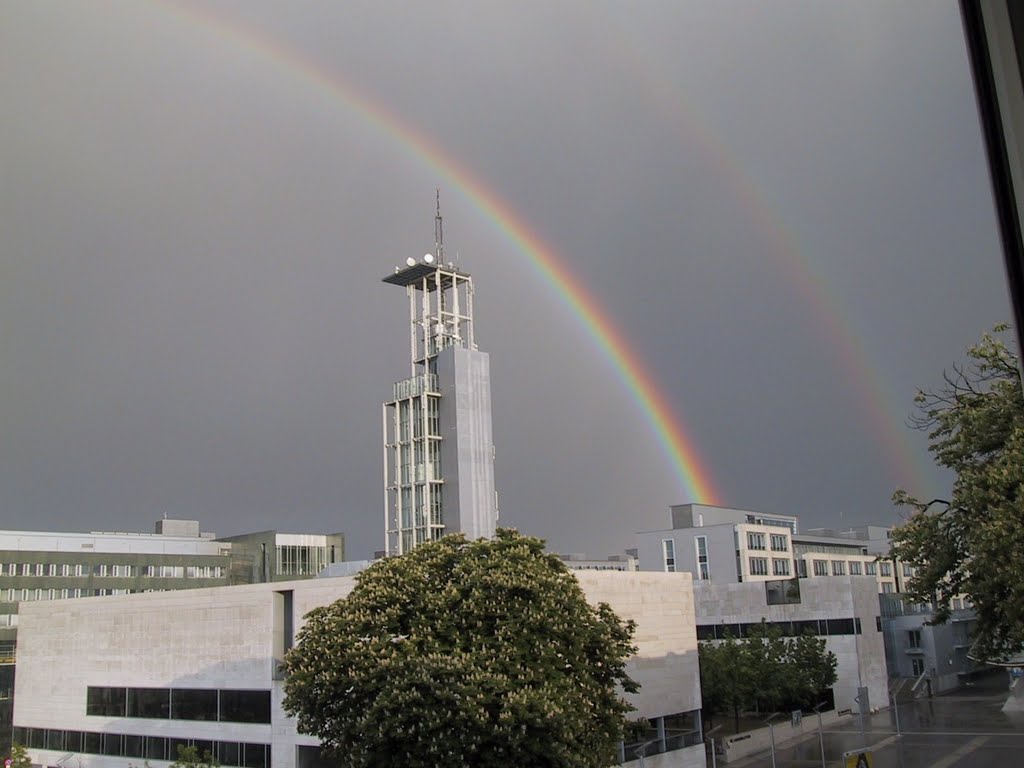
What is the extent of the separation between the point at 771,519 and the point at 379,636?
206 ft

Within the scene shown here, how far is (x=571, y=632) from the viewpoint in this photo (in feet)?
59.6

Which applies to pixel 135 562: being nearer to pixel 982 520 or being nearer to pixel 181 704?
pixel 181 704

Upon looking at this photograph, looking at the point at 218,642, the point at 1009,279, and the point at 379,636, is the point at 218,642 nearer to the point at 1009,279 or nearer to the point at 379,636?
the point at 379,636

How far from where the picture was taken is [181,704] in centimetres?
2744

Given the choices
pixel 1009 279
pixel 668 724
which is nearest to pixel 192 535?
pixel 668 724

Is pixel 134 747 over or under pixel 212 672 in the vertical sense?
under

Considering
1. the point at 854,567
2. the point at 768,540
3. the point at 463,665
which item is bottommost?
the point at 463,665

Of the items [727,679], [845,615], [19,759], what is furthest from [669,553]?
[19,759]

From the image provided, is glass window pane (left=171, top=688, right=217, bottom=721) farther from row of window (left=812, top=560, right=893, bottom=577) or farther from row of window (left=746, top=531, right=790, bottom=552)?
row of window (left=812, top=560, right=893, bottom=577)

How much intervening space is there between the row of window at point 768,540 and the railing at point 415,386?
28.7m

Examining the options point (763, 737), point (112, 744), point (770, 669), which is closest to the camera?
point (112, 744)

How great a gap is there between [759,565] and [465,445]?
95.1 ft

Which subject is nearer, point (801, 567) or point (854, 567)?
point (801, 567)

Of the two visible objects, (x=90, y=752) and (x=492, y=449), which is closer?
(x=90, y=752)
